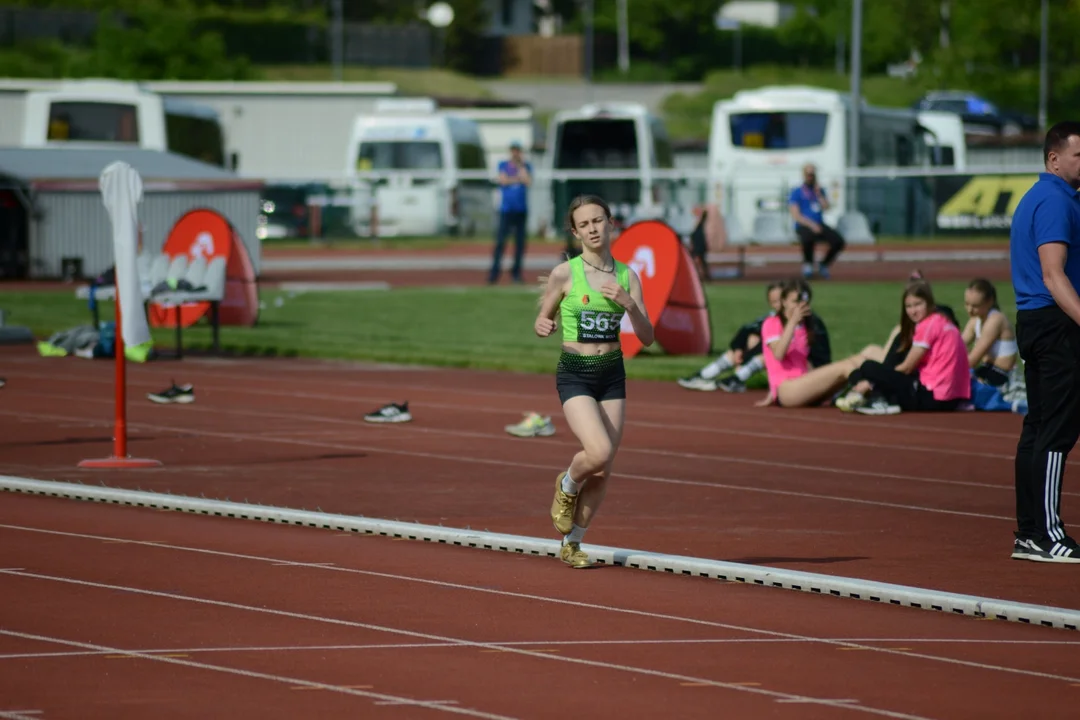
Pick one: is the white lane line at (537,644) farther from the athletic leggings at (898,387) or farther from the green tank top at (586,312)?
the athletic leggings at (898,387)

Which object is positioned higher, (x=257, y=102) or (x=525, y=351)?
(x=257, y=102)

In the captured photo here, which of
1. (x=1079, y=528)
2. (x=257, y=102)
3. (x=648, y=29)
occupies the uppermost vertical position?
(x=648, y=29)

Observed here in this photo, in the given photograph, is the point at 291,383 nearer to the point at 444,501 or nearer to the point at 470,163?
the point at 444,501

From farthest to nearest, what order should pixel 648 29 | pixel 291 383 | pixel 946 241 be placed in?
pixel 648 29 < pixel 946 241 < pixel 291 383

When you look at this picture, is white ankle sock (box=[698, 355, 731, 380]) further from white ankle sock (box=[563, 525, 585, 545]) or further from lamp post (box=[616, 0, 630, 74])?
lamp post (box=[616, 0, 630, 74])

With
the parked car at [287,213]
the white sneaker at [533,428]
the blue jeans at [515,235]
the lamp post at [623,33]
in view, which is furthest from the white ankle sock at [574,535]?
the lamp post at [623,33]

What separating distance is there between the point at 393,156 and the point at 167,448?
33202 millimetres

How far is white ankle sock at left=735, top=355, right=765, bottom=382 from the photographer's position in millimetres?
15977

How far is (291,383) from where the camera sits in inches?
669

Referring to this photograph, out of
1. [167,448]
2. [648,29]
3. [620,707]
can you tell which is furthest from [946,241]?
[648,29]

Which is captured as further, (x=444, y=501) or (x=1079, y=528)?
(x=444, y=501)

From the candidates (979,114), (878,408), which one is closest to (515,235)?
(878,408)

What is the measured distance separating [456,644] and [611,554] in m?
1.84

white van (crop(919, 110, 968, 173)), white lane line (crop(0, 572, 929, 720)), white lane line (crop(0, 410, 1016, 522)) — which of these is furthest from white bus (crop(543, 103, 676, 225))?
white lane line (crop(0, 572, 929, 720))
